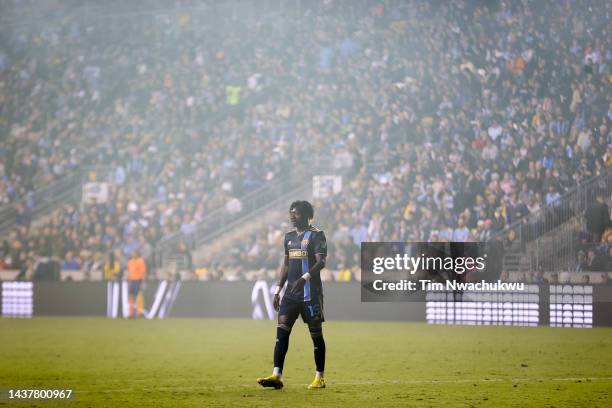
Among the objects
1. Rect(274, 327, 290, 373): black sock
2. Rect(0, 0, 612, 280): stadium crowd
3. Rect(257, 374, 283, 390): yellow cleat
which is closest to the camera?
Rect(257, 374, 283, 390): yellow cleat

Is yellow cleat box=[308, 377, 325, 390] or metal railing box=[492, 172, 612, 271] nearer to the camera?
yellow cleat box=[308, 377, 325, 390]

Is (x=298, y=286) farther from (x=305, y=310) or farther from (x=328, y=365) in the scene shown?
(x=328, y=365)

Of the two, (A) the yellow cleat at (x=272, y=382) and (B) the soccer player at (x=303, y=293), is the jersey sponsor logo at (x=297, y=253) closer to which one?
(B) the soccer player at (x=303, y=293)

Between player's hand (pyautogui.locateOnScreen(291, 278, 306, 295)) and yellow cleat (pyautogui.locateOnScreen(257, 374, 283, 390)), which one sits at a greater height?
player's hand (pyautogui.locateOnScreen(291, 278, 306, 295))

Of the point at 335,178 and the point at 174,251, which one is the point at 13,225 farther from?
the point at 335,178

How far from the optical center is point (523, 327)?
22219mm

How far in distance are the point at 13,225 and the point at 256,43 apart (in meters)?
10.9

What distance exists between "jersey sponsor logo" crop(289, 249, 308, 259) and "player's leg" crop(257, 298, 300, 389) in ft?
1.70

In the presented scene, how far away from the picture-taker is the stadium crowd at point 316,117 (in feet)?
83.1

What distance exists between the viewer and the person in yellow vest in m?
26.9

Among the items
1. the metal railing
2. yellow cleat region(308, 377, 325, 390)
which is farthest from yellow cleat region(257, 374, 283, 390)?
the metal railing

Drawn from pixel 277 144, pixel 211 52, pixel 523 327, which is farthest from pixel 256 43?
pixel 523 327

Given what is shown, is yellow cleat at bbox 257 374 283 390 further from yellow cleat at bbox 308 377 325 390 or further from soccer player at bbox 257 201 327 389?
yellow cleat at bbox 308 377 325 390

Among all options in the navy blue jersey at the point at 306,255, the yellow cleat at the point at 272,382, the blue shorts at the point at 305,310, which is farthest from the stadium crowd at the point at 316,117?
the yellow cleat at the point at 272,382
